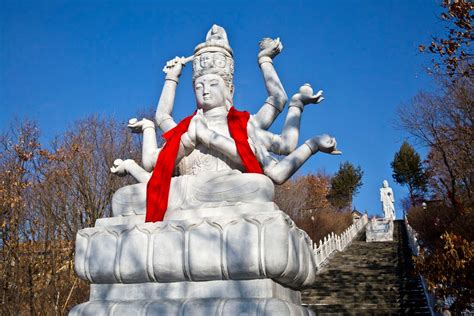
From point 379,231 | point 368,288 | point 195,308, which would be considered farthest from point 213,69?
point 379,231

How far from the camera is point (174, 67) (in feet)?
15.9

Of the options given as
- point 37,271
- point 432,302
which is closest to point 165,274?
point 37,271

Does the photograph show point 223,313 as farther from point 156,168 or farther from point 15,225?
point 15,225

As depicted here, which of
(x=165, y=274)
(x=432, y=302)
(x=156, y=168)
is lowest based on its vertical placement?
(x=432, y=302)

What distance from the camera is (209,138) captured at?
13.2 ft

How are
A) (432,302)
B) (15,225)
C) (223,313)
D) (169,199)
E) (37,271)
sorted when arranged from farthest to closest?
(432,302) → (37,271) → (15,225) → (169,199) → (223,313)

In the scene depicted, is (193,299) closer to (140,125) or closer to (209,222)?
(209,222)

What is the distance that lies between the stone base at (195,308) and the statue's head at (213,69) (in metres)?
2.13

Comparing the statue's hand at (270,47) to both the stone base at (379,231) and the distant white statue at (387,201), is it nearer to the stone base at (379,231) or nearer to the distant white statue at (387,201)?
the stone base at (379,231)

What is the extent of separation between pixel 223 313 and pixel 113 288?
3.51 feet

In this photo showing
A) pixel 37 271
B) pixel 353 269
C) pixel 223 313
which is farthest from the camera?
pixel 353 269

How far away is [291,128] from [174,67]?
1.53 m

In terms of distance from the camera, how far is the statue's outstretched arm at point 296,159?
398 centimetres

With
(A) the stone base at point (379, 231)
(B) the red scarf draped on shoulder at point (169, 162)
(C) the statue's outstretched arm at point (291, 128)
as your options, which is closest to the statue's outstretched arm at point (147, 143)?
(B) the red scarf draped on shoulder at point (169, 162)
